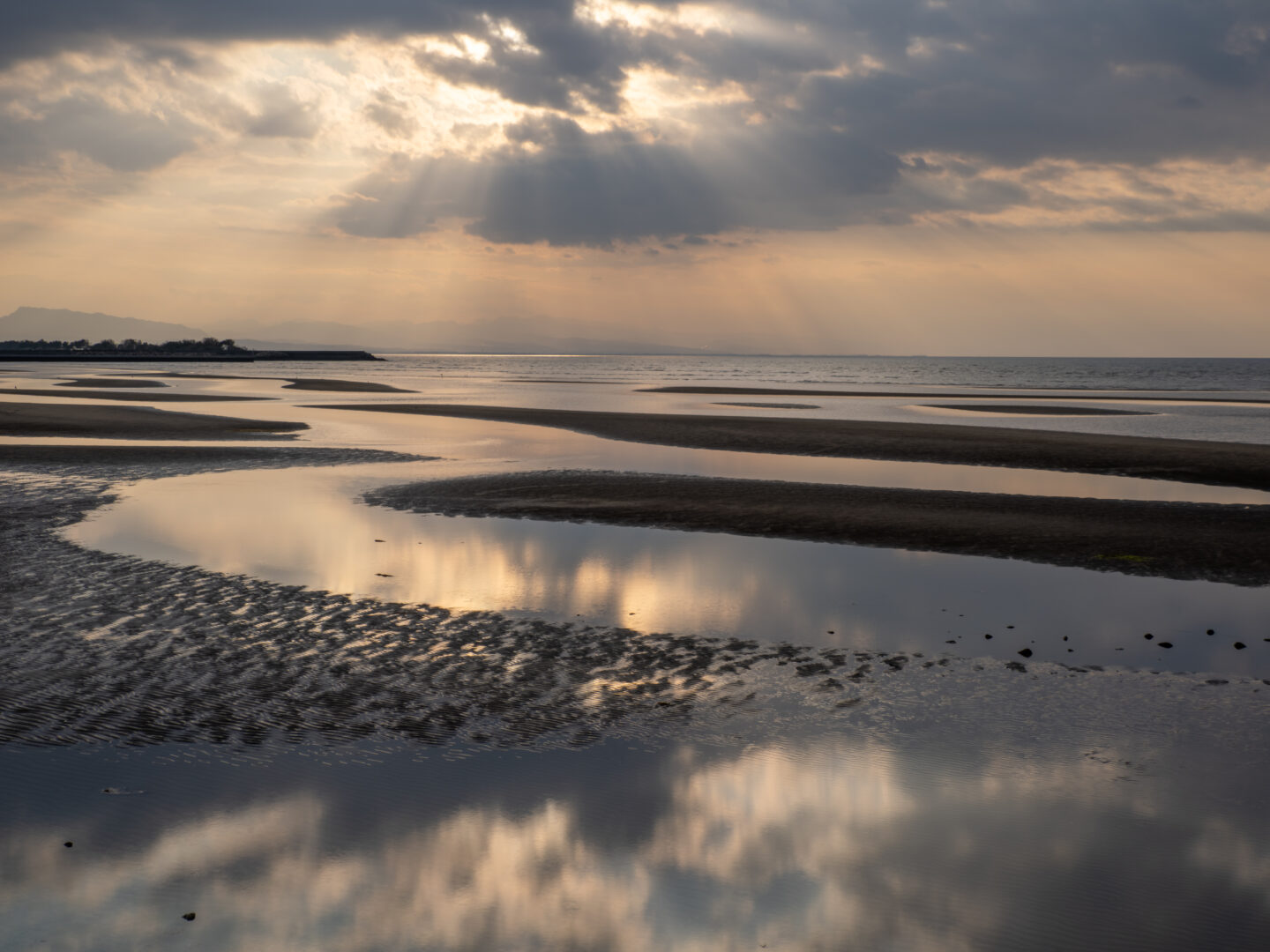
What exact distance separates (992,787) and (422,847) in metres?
4.48

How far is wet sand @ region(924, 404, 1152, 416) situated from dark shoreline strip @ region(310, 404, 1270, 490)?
1555cm

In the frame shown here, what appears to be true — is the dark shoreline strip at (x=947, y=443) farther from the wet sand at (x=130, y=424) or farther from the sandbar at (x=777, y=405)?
the wet sand at (x=130, y=424)

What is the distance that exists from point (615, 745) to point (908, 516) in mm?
14074

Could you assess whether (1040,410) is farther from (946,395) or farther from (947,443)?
(947,443)

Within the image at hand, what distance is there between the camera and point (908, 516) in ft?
69.8

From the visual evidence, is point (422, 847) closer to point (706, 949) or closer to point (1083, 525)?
point (706, 949)

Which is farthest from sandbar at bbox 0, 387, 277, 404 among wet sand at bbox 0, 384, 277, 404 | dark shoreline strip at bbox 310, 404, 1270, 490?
dark shoreline strip at bbox 310, 404, 1270, 490

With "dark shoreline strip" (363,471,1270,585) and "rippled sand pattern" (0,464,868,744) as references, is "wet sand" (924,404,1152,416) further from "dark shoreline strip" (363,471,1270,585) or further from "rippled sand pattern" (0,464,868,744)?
"rippled sand pattern" (0,464,868,744)

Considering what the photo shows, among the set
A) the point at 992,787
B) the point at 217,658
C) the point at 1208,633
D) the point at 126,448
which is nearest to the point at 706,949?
the point at 992,787

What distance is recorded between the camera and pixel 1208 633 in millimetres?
12594

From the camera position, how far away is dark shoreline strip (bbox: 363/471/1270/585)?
1758cm

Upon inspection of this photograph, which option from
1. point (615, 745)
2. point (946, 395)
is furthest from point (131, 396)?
point (946, 395)

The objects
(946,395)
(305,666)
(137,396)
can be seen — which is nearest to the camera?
(305,666)

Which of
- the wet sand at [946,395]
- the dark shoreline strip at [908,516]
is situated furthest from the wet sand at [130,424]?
the wet sand at [946,395]
